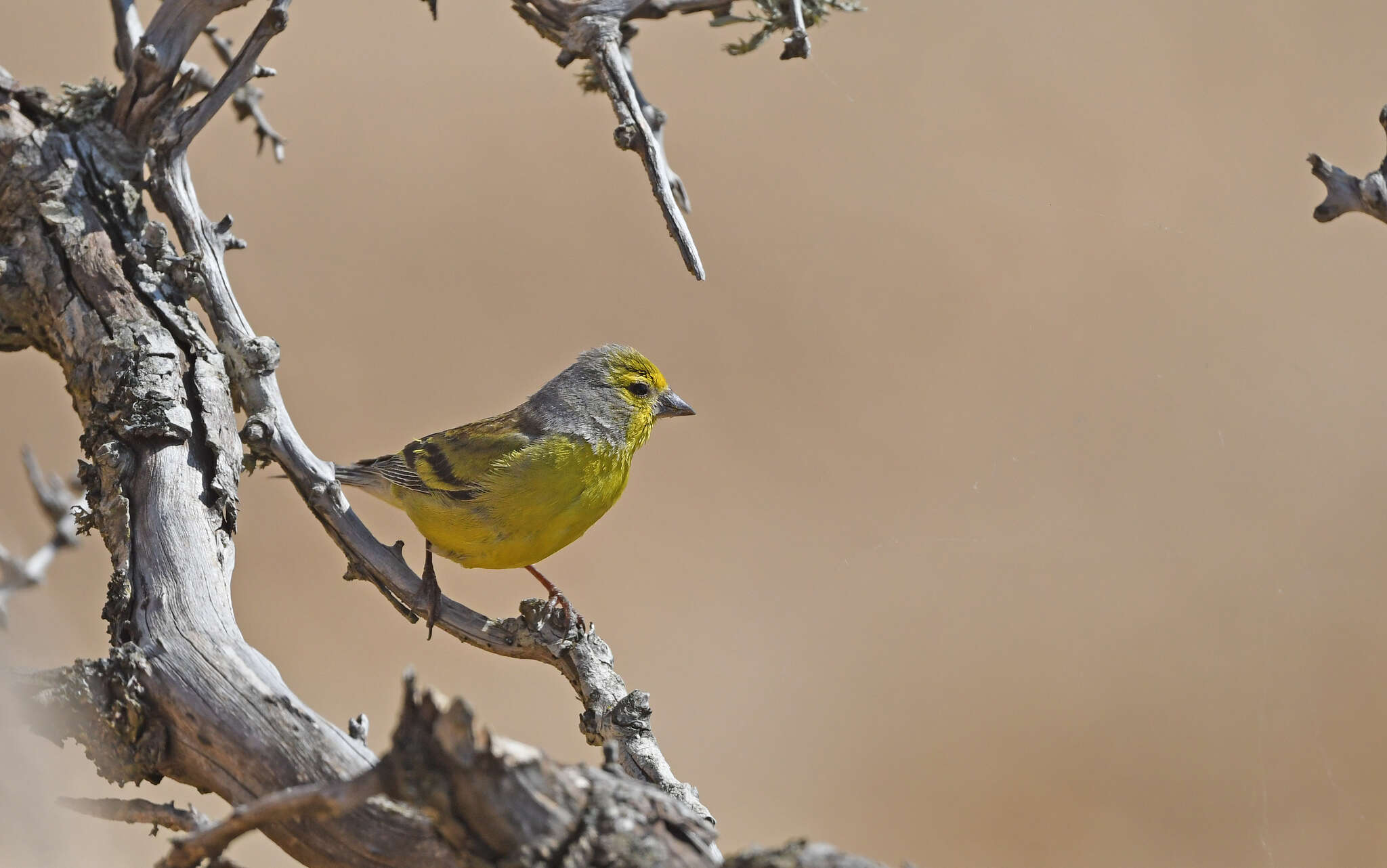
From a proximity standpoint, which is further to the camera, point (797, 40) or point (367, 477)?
point (367, 477)

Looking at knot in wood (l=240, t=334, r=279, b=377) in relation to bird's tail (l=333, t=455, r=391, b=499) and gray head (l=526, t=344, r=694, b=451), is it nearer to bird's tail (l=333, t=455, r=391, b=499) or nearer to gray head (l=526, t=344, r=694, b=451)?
bird's tail (l=333, t=455, r=391, b=499)

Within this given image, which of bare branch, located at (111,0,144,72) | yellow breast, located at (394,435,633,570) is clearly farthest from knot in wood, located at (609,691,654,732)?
bare branch, located at (111,0,144,72)

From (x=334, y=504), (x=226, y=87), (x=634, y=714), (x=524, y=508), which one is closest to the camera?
(x=634, y=714)

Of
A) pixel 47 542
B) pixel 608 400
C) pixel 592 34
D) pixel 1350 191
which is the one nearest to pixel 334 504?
pixel 608 400

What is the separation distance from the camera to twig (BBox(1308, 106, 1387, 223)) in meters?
3.08

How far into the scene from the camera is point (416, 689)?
1909mm

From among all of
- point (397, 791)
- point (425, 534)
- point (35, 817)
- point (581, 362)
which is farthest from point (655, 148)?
point (35, 817)

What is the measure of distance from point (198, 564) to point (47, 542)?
64.3 inches

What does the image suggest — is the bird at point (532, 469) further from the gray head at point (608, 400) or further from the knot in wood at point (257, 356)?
the knot in wood at point (257, 356)

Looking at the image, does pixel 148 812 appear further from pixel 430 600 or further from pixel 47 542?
pixel 47 542

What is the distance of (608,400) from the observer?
4.57 metres

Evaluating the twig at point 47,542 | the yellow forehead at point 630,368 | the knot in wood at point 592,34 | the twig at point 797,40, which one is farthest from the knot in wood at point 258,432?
the twig at point 797,40

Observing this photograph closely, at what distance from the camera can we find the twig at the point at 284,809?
1947 mm

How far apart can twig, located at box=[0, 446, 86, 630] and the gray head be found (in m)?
1.71
